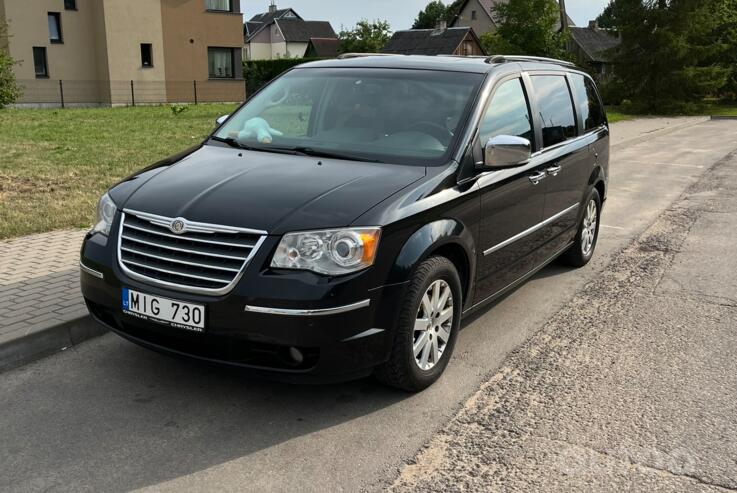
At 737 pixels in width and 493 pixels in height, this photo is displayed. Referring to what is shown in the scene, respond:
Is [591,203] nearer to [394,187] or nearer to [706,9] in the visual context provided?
[394,187]

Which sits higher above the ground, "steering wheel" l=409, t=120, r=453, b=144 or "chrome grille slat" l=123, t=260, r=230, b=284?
Result: "steering wheel" l=409, t=120, r=453, b=144

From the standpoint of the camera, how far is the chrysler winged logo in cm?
365

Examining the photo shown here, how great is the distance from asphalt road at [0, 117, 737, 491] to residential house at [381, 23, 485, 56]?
182 feet

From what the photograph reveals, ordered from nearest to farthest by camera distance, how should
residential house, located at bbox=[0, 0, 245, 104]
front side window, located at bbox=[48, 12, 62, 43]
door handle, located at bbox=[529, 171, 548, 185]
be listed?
door handle, located at bbox=[529, 171, 548, 185] < residential house, located at bbox=[0, 0, 245, 104] < front side window, located at bbox=[48, 12, 62, 43]

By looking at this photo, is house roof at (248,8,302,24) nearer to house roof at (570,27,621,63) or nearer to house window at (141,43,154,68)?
house roof at (570,27,621,63)

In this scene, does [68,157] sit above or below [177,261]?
below

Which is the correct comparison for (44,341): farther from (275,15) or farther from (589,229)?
(275,15)

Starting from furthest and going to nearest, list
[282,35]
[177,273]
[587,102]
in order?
[282,35]
[587,102]
[177,273]

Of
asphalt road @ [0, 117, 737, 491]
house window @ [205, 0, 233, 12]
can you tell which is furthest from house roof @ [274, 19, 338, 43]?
asphalt road @ [0, 117, 737, 491]

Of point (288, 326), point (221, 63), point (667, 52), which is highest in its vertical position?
point (667, 52)

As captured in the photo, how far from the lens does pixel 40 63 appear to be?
34.1m

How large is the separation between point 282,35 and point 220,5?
6600cm

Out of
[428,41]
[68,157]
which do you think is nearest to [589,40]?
[428,41]

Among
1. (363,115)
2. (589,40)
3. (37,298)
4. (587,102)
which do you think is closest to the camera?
(363,115)
